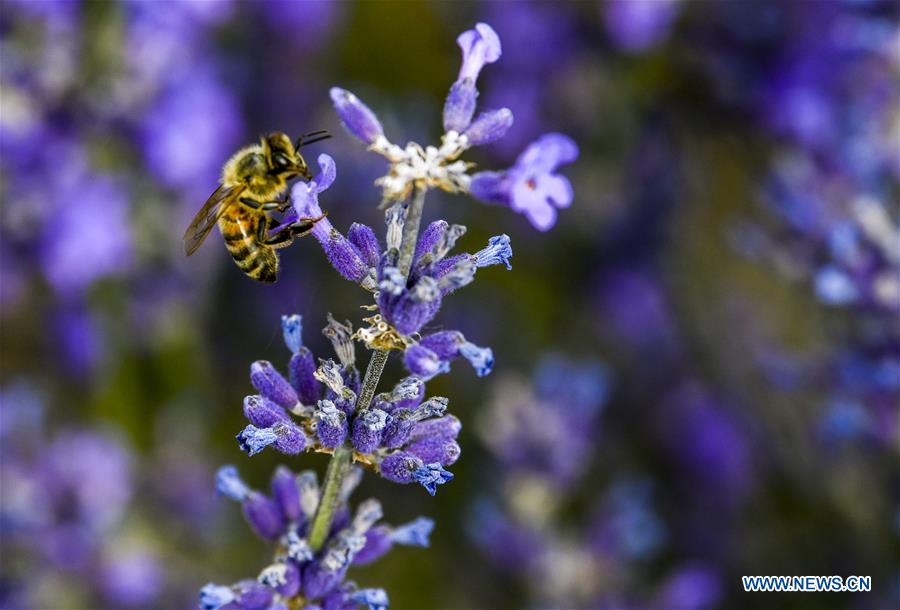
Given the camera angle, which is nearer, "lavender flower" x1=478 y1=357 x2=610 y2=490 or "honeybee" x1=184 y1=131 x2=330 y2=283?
"honeybee" x1=184 y1=131 x2=330 y2=283

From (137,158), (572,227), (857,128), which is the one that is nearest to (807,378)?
(857,128)

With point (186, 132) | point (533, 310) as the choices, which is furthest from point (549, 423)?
point (186, 132)

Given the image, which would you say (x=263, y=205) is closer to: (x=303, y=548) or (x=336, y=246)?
(x=336, y=246)

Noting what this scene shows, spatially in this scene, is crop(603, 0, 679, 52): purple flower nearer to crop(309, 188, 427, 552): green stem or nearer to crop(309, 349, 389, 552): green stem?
crop(309, 188, 427, 552): green stem

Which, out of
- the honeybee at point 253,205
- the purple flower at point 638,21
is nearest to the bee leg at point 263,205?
the honeybee at point 253,205

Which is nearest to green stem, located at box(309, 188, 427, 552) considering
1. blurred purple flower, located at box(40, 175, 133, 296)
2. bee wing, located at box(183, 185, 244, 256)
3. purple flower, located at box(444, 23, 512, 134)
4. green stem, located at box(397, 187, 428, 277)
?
green stem, located at box(397, 187, 428, 277)

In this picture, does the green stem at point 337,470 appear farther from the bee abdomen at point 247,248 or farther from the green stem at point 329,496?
the bee abdomen at point 247,248
